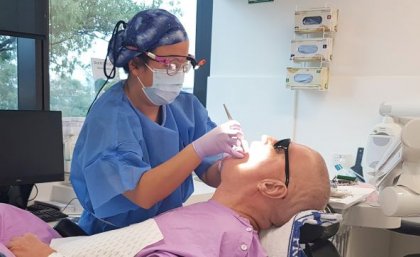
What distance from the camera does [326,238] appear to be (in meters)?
1.24

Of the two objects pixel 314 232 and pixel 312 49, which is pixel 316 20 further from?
pixel 314 232

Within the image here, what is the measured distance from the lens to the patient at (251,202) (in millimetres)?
1199

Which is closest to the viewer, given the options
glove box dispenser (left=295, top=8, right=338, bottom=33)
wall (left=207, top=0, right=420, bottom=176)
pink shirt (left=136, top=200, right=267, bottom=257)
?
pink shirt (left=136, top=200, right=267, bottom=257)

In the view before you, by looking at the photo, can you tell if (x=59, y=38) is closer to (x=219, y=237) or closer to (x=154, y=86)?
(x=154, y=86)

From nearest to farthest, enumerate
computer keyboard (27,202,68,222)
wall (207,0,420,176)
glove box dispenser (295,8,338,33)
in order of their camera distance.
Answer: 1. computer keyboard (27,202,68,222)
2. wall (207,0,420,176)
3. glove box dispenser (295,8,338,33)

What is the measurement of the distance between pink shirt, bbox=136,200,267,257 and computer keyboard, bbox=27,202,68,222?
90cm

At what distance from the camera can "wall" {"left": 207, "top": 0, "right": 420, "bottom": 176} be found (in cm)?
244

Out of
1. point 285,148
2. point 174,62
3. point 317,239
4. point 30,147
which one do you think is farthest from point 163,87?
point 30,147

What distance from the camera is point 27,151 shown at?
2.04m

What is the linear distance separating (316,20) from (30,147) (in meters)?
1.69

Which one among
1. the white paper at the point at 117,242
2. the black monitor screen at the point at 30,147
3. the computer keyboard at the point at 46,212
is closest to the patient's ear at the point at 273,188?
the white paper at the point at 117,242

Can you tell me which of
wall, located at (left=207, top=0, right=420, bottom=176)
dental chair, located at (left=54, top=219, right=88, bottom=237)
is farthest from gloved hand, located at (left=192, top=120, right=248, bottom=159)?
wall, located at (left=207, top=0, right=420, bottom=176)

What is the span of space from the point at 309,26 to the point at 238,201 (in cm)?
159

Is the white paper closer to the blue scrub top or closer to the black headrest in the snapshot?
the blue scrub top
